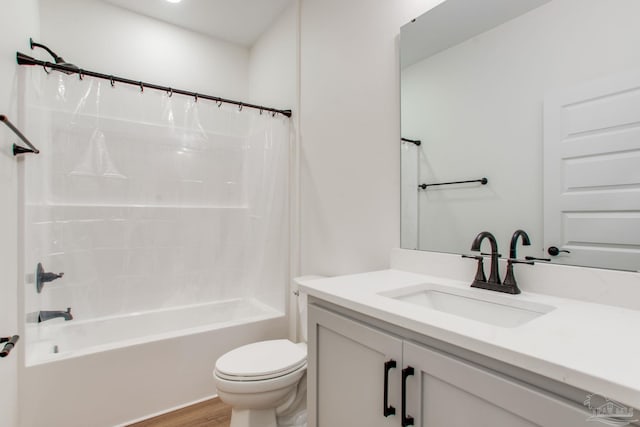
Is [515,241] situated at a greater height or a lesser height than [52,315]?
greater

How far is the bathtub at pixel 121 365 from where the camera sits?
61.9 inches

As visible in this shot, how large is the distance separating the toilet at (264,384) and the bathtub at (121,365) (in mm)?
487

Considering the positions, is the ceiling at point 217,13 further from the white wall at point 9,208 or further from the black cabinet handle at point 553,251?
the black cabinet handle at point 553,251

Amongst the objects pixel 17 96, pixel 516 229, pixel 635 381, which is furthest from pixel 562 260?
pixel 17 96

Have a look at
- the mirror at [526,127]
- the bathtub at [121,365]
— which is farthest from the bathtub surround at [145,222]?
the mirror at [526,127]

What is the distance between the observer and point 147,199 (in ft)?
7.29

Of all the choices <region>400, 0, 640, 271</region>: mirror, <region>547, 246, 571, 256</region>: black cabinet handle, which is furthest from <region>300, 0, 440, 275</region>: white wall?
<region>547, 246, 571, 256</region>: black cabinet handle

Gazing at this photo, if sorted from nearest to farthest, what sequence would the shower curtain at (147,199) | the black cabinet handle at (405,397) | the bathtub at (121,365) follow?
the black cabinet handle at (405,397)
the bathtub at (121,365)
the shower curtain at (147,199)

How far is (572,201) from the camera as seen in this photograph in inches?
39.1

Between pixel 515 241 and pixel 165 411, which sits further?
pixel 165 411

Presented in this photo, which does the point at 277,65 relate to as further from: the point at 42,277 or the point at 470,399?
the point at 470,399

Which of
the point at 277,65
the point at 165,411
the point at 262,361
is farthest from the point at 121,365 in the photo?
the point at 277,65

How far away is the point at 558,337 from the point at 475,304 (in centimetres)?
42

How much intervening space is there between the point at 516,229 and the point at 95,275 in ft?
7.67
